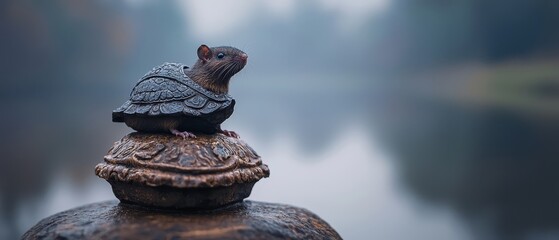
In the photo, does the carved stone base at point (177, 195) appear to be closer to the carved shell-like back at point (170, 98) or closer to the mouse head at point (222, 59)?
the carved shell-like back at point (170, 98)

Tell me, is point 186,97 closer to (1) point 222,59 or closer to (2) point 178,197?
(1) point 222,59

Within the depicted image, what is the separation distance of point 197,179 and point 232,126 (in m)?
1.54

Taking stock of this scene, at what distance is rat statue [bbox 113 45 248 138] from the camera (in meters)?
1.87

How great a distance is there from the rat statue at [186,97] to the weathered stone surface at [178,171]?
6cm

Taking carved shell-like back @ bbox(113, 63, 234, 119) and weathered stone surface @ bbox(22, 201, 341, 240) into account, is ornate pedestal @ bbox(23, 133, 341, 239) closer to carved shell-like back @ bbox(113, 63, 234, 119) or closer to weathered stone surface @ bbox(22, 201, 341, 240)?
weathered stone surface @ bbox(22, 201, 341, 240)

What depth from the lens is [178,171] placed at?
1.76 metres

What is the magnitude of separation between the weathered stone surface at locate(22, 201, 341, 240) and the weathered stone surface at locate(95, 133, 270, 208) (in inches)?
2.2

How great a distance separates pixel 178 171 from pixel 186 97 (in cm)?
30

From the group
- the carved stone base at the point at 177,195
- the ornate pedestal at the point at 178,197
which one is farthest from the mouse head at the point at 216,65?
the carved stone base at the point at 177,195

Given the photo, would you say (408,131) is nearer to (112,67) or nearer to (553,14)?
(553,14)

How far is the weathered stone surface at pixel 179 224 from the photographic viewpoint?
5.47 ft

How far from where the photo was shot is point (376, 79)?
3.14 m

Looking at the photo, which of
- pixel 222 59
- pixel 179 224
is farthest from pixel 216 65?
pixel 179 224

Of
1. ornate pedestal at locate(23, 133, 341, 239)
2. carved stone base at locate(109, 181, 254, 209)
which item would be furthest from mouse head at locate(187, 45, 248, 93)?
carved stone base at locate(109, 181, 254, 209)
